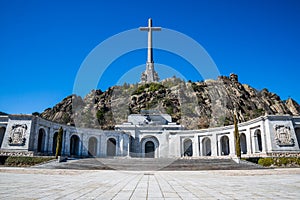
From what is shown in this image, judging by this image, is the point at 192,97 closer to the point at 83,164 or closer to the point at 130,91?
the point at 130,91

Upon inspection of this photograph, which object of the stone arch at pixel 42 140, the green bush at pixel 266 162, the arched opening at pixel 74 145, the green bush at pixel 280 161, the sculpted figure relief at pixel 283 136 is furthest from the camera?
the arched opening at pixel 74 145

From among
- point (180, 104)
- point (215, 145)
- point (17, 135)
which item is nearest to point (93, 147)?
point (17, 135)

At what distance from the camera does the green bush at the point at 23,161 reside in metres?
24.0

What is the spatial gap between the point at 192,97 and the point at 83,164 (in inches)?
2207

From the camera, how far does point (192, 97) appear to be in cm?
7462

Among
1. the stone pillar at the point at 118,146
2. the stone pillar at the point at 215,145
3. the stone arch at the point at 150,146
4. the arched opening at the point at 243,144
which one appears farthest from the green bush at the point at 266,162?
the stone pillar at the point at 118,146

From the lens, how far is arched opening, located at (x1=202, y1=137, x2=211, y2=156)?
1564 inches

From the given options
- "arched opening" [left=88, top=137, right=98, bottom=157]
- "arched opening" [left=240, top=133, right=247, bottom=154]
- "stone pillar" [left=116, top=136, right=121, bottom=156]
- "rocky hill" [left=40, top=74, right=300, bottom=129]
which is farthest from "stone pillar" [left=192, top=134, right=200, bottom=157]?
"rocky hill" [left=40, top=74, right=300, bottom=129]

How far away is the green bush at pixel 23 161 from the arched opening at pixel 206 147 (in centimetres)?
2558

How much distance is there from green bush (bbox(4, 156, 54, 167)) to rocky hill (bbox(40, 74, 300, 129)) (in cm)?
3063

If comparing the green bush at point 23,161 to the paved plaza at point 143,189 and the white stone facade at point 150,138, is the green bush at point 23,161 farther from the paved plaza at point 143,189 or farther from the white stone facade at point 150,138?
Answer: the paved plaza at point 143,189

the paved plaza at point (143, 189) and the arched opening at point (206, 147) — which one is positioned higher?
the arched opening at point (206, 147)

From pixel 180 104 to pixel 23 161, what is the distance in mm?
50126

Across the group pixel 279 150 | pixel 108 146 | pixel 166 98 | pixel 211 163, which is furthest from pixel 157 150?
pixel 166 98
